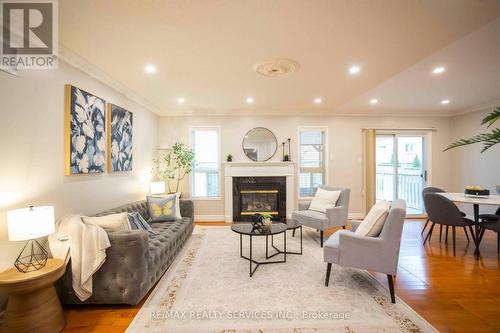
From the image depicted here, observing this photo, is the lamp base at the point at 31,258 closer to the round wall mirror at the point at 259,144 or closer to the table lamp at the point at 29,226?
the table lamp at the point at 29,226

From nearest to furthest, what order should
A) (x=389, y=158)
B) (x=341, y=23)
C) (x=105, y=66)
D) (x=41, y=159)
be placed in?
(x=341, y=23) < (x=41, y=159) < (x=105, y=66) < (x=389, y=158)

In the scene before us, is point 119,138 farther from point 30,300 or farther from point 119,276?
point 30,300

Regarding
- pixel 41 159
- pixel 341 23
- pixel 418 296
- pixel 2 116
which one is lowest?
pixel 418 296

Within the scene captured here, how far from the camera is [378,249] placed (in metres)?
2.25

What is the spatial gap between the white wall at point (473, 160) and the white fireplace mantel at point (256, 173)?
4204 millimetres

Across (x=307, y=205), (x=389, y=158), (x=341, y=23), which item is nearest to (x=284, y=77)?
(x=341, y=23)

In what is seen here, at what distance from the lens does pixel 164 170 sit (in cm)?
512

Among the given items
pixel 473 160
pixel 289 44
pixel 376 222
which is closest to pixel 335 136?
pixel 473 160

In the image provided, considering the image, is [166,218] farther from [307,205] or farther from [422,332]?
[422,332]

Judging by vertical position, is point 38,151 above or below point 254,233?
above

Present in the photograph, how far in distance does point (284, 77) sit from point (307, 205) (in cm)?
233

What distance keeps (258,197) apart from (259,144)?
4.24 ft

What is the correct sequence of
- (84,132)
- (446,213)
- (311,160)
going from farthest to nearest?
(311,160) < (446,213) < (84,132)

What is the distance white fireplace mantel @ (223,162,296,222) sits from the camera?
522 centimetres
